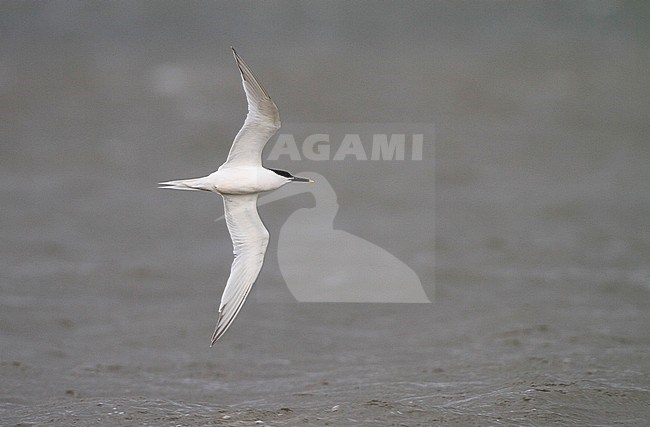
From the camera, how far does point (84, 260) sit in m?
8.26

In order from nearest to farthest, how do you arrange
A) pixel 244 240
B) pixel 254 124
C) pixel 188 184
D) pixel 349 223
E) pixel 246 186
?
1. pixel 188 184
2. pixel 254 124
3. pixel 246 186
4. pixel 244 240
5. pixel 349 223

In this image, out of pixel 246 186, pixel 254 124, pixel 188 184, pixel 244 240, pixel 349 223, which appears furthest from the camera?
pixel 349 223

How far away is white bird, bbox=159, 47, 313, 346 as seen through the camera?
4.63 meters

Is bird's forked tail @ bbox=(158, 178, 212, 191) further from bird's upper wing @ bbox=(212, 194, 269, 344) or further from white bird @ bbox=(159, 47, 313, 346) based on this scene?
bird's upper wing @ bbox=(212, 194, 269, 344)

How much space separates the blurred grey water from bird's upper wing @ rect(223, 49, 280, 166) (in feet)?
4.96

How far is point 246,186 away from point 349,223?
4.08m

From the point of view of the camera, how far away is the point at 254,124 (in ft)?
15.4

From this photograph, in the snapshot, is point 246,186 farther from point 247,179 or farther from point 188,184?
point 188,184

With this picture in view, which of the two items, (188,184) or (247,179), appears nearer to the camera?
(188,184)

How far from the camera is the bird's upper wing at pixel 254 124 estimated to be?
15.0ft

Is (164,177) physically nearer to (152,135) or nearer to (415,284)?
(152,135)

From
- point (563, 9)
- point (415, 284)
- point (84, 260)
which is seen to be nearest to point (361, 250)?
point (415, 284)

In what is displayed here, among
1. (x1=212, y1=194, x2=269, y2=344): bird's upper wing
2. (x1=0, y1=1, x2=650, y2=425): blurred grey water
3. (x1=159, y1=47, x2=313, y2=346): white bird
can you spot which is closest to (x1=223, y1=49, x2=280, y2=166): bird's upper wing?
(x1=159, y1=47, x2=313, y2=346): white bird

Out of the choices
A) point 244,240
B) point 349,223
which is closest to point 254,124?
point 244,240
